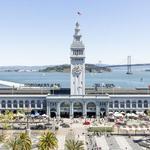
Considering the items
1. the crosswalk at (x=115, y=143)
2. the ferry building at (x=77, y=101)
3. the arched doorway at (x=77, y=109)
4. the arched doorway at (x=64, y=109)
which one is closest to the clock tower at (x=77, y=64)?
the ferry building at (x=77, y=101)

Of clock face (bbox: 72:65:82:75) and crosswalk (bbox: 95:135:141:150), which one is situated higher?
clock face (bbox: 72:65:82:75)

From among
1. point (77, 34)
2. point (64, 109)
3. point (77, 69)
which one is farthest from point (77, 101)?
point (77, 34)

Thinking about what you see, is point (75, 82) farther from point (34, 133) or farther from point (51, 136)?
point (51, 136)

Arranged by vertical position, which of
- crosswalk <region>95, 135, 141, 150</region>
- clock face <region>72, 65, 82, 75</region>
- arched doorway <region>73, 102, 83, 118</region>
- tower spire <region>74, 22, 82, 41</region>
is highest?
tower spire <region>74, 22, 82, 41</region>

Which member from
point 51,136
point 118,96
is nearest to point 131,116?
point 118,96

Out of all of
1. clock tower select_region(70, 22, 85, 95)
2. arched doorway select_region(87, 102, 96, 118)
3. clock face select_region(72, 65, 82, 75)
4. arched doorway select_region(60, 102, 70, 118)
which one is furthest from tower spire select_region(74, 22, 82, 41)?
arched doorway select_region(87, 102, 96, 118)

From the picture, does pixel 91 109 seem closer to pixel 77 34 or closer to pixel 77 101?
pixel 77 101

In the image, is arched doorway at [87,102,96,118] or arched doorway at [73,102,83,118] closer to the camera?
arched doorway at [73,102,83,118]

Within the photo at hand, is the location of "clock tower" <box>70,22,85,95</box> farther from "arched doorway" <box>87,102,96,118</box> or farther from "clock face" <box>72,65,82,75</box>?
"arched doorway" <box>87,102,96,118</box>
